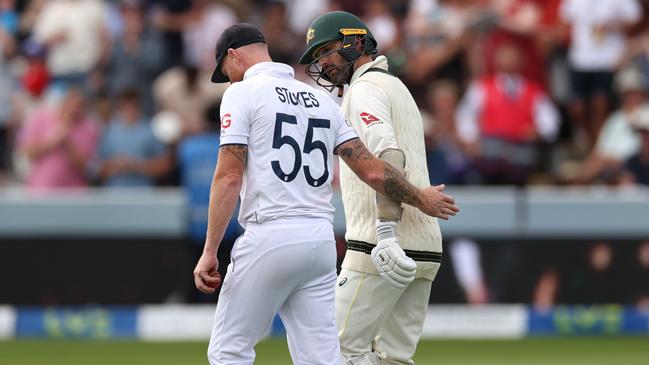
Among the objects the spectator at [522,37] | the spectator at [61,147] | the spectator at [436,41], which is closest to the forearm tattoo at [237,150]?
the spectator at [61,147]

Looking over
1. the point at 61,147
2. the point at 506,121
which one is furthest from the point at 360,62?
the point at 61,147

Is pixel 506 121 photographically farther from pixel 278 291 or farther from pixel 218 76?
pixel 278 291

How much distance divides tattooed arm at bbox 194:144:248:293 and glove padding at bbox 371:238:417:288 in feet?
2.66

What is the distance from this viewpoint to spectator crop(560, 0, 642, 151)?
13352mm

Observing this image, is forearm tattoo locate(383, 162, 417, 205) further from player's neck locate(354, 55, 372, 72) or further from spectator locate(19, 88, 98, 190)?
spectator locate(19, 88, 98, 190)

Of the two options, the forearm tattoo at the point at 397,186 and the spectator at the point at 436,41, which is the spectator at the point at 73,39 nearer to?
the spectator at the point at 436,41

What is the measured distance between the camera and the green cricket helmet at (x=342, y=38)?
20.9ft

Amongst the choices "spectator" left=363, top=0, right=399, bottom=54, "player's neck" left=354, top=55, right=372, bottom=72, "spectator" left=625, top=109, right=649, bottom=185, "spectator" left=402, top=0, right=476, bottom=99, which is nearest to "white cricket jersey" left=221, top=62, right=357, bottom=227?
"player's neck" left=354, top=55, right=372, bottom=72

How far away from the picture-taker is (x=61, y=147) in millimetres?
12445

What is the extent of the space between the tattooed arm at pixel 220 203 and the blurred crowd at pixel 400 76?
572 centimetres

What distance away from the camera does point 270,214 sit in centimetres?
567

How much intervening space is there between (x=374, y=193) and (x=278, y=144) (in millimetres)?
829

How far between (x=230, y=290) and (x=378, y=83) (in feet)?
4.31

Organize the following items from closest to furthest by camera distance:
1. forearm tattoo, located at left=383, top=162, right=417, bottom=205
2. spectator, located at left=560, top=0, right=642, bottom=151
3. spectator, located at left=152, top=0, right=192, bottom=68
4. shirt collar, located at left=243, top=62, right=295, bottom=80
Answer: shirt collar, located at left=243, top=62, right=295, bottom=80 → forearm tattoo, located at left=383, top=162, right=417, bottom=205 → spectator, located at left=560, top=0, right=642, bottom=151 → spectator, located at left=152, top=0, right=192, bottom=68
